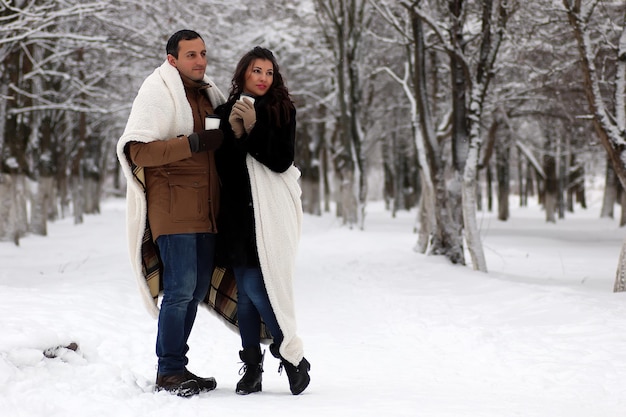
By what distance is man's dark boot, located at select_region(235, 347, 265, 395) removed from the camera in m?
3.95

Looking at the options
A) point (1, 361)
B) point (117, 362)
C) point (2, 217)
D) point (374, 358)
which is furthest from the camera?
point (2, 217)

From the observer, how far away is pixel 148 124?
3.73 meters

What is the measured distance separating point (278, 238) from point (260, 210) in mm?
203

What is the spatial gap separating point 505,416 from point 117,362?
2.79 metres

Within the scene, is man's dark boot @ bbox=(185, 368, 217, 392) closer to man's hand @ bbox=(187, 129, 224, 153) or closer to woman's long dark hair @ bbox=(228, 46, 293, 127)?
man's hand @ bbox=(187, 129, 224, 153)

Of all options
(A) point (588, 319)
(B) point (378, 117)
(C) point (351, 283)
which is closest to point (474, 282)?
(C) point (351, 283)

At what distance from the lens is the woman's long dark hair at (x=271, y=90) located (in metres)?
3.93

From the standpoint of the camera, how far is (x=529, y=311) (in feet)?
22.7

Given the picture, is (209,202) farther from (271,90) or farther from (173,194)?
(271,90)

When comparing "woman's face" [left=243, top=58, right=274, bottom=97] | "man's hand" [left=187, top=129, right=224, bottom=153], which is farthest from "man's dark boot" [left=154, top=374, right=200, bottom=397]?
"woman's face" [left=243, top=58, right=274, bottom=97]

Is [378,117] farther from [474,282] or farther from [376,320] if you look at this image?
[376,320]

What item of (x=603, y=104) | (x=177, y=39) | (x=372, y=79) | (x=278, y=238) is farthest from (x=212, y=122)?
(x=372, y=79)

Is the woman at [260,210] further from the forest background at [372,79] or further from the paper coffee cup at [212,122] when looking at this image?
the forest background at [372,79]

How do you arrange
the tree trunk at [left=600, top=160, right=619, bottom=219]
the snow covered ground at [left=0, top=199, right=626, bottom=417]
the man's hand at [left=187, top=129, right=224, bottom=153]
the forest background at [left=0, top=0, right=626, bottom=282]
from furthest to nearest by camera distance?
the tree trunk at [left=600, top=160, right=619, bottom=219], the forest background at [left=0, top=0, right=626, bottom=282], the man's hand at [left=187, top=129, right=224, bottom=153], the snow covered ground at [left=0, top=199, right=626, bottom=417]
